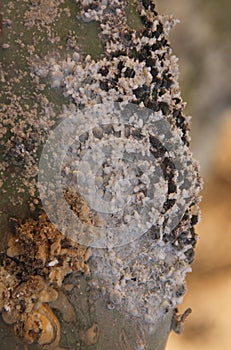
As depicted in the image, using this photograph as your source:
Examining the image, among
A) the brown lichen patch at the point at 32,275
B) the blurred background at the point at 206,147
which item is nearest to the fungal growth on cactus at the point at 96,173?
the brown lichen patch at the point at 32,275

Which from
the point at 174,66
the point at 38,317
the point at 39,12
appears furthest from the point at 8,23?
the point at 38,317

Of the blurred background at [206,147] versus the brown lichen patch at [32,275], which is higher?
the blurred background at [206,147]

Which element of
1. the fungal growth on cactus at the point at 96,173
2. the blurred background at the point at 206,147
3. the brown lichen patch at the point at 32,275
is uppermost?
the blurred background at the point at 206,147

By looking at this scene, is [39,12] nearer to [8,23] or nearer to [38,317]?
[8,23]

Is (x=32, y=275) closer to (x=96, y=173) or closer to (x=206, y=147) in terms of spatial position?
(x=96, y=173)

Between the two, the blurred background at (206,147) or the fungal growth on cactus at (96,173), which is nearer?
the fungal growth on cactus at (96,173)

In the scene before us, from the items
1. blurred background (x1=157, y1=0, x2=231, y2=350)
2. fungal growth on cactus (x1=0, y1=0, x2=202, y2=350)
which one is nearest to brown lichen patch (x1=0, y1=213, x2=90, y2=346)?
fungal growth on cactus (x1=0, y1=0, x2=202, y2=350)

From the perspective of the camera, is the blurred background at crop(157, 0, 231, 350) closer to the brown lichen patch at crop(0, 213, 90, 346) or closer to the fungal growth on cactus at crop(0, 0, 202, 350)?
the fungal growth on cactus at crop(0, 0, 202, 350)

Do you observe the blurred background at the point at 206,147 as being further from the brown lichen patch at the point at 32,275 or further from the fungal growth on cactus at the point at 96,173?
the brown lichen patch at the point at 32,275

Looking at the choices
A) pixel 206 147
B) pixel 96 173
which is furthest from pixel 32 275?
pixel 206 147
